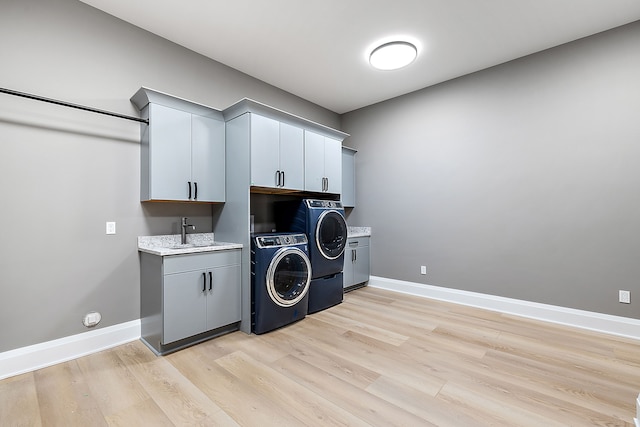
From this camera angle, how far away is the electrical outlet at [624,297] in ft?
8.52

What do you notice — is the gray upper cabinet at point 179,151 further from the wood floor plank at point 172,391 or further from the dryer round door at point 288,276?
the wood floor plank at point 172,391

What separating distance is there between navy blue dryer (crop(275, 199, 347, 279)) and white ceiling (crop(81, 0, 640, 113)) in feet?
5.48

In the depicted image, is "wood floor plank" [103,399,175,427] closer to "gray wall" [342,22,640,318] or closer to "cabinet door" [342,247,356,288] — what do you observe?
"cabinet door" [342,247,356,288]

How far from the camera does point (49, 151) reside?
7.07 ft

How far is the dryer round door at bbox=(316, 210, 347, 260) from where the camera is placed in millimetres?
3328

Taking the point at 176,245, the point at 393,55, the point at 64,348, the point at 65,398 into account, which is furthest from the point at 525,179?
the point at 64,348

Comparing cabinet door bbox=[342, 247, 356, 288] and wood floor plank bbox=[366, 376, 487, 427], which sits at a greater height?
cabinet door bbox=[342, 247, 356, 288]

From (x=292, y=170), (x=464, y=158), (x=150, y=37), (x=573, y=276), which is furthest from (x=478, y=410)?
(x=150, y=37)

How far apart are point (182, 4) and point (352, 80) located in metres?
2.08

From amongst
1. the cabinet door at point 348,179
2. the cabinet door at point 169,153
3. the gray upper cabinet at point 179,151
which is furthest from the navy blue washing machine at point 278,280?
the cabinet door at point 348,179

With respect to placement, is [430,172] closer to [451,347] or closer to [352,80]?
[352,80]

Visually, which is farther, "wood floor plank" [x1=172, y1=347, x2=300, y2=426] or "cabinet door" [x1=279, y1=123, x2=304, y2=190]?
"cabinet door" [x1=279, y1=123, x2=304, y2=190]

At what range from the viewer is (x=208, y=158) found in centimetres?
281

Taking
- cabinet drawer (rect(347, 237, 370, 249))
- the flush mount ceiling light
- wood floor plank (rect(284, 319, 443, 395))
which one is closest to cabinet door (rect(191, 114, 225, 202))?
wood floor plank (rect(284, 319, 443, 395))
